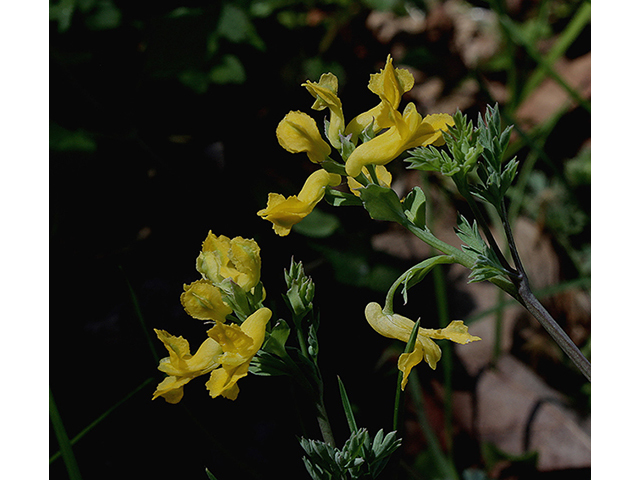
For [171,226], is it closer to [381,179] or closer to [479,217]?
[381,179]

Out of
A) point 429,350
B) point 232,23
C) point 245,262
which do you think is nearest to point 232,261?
point 245,262

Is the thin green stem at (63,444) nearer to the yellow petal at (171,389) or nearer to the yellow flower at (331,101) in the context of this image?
the yellow petal at (171,389)

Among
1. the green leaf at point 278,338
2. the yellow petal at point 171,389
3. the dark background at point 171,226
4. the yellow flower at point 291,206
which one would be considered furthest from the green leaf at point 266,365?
the dark background at point 171,226

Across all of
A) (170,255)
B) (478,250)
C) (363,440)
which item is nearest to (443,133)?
(478,250)

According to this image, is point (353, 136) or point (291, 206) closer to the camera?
point (291, 206)

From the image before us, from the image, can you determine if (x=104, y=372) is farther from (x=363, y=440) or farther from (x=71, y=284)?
(x=363, y=440)

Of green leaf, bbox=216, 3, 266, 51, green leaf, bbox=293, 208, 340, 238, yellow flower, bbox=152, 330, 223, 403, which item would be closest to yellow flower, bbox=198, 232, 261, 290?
yellow flower, bbox=152, 330, 223, 403
